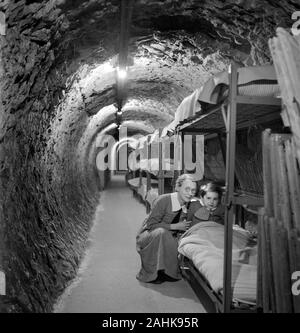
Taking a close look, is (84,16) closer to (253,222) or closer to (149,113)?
(253,222)

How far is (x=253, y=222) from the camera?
5410 millimetres

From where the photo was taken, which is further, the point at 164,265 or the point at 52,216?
the point at 52,216

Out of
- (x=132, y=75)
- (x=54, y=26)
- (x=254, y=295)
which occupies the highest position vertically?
(x=132, y=75)

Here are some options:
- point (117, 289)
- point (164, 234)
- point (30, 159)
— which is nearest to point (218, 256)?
point (164, 234)

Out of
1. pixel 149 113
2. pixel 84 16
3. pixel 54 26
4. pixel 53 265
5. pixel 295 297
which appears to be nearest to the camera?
pixel 295 297

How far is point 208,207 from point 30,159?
2.61 meters

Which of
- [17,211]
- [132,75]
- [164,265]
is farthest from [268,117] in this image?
[132,75]

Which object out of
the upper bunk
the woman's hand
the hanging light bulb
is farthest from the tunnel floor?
the hanging light bulb

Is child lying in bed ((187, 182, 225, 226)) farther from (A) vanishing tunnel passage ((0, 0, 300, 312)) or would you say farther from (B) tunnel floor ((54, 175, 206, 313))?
(B) tunnel floor ((54, 175, 206, 313))

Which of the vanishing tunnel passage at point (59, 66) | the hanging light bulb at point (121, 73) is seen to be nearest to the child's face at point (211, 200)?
the vanishing tunnel passage at point (59, 66)

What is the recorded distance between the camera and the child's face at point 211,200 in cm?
486

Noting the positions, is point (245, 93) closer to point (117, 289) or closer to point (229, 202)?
point (229, 202)

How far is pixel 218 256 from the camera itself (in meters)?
3.84
